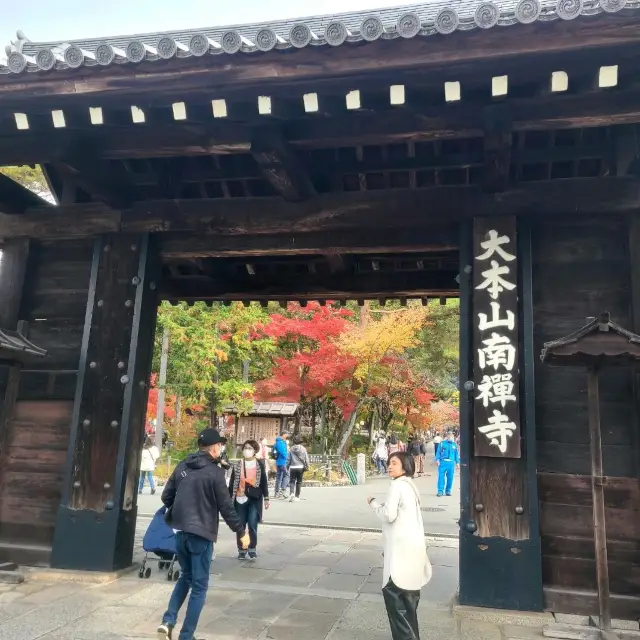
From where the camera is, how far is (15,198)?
20.9 feet

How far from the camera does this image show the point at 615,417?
16.4ft

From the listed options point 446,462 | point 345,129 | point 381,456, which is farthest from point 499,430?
point 381,456

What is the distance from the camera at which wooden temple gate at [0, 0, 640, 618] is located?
4.08 meters

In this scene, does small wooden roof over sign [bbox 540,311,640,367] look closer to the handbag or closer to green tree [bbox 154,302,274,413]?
the handbag

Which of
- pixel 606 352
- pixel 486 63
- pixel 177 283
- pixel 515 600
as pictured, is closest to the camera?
pixel 486 63

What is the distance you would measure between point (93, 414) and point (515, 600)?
4524mm

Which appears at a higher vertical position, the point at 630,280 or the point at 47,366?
the point at 630,280

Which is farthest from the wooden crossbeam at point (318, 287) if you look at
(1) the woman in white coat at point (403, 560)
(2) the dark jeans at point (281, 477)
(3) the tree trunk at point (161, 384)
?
(3) the tree trunk at point (161, 384)

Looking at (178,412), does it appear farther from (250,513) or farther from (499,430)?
(499,430)

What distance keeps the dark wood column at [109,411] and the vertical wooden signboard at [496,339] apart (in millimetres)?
3613

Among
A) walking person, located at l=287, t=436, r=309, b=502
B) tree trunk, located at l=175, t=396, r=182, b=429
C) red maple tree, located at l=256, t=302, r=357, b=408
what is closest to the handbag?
walking person, located at l=287, t=436, r=309, b=502

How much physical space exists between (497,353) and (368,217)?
6.29 feet

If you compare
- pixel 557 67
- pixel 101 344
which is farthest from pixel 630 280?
pixel 101 344

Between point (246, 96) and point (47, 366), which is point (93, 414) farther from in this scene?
point (246, 96)
